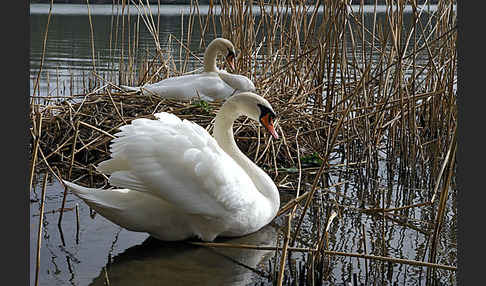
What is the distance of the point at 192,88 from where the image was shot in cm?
607

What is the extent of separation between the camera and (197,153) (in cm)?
336

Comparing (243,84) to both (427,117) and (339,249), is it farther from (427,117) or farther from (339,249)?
(339,249)

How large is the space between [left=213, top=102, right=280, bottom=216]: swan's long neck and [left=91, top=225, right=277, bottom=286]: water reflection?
12.8 inches

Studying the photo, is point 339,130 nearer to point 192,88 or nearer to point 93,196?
point 192,88

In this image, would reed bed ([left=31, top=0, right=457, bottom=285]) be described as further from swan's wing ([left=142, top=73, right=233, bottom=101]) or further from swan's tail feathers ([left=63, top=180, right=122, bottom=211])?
swan's tail feathers ([left=63, top=180, right=122, bottom=211])

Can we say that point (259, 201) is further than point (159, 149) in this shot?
Yes

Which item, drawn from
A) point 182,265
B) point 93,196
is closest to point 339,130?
point 182,265

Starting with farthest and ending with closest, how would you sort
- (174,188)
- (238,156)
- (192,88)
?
(192,88) → (238,156) → (174,188)

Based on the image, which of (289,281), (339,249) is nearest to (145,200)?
(289,281)

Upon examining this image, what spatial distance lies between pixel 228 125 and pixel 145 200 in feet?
2.94

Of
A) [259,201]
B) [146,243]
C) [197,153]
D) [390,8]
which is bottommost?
[146,243]

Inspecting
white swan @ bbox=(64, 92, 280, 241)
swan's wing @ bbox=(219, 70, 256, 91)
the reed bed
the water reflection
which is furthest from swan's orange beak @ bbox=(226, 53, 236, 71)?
the water reflection

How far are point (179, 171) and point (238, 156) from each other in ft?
2.36

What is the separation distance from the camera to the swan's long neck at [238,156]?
3836mm
